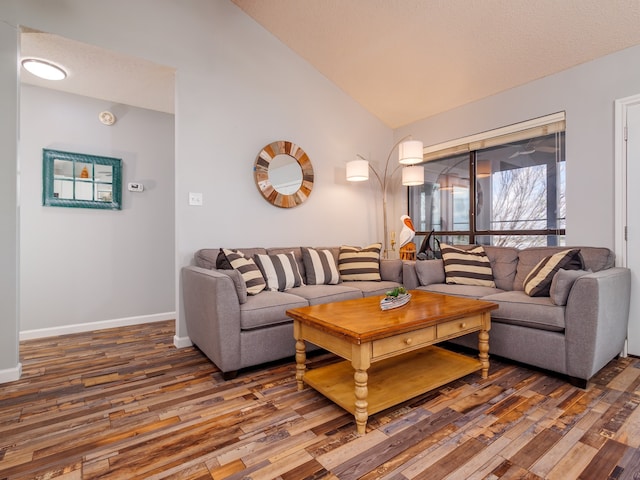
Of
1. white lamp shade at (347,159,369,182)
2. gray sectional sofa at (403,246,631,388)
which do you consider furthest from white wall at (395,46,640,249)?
white lamp shade at (347,159,369,182)

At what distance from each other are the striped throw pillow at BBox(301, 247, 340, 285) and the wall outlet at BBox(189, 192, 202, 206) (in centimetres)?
110

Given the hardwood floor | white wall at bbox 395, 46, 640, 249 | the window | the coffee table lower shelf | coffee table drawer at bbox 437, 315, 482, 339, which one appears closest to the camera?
the hardwood floor

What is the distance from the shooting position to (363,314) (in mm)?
1952

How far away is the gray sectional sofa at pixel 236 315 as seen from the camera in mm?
2205

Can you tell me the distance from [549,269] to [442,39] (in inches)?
84.1

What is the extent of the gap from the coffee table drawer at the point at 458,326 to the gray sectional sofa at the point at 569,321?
0.39 metres

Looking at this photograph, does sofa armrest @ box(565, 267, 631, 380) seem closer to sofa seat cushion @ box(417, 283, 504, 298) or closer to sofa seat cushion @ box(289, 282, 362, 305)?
sofa seat cushion @ box(417, 283, 504, 298)

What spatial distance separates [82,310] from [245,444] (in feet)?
9.11

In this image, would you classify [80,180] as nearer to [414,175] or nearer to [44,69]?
[44,69]

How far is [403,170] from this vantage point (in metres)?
3.74

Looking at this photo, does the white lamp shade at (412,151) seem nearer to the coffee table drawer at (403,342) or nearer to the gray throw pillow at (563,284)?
the gray throw pillow at (563,284)

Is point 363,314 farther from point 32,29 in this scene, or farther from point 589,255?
point 32,29

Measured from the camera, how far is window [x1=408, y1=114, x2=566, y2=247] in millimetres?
3121

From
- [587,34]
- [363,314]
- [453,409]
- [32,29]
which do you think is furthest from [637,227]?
[32,29]
